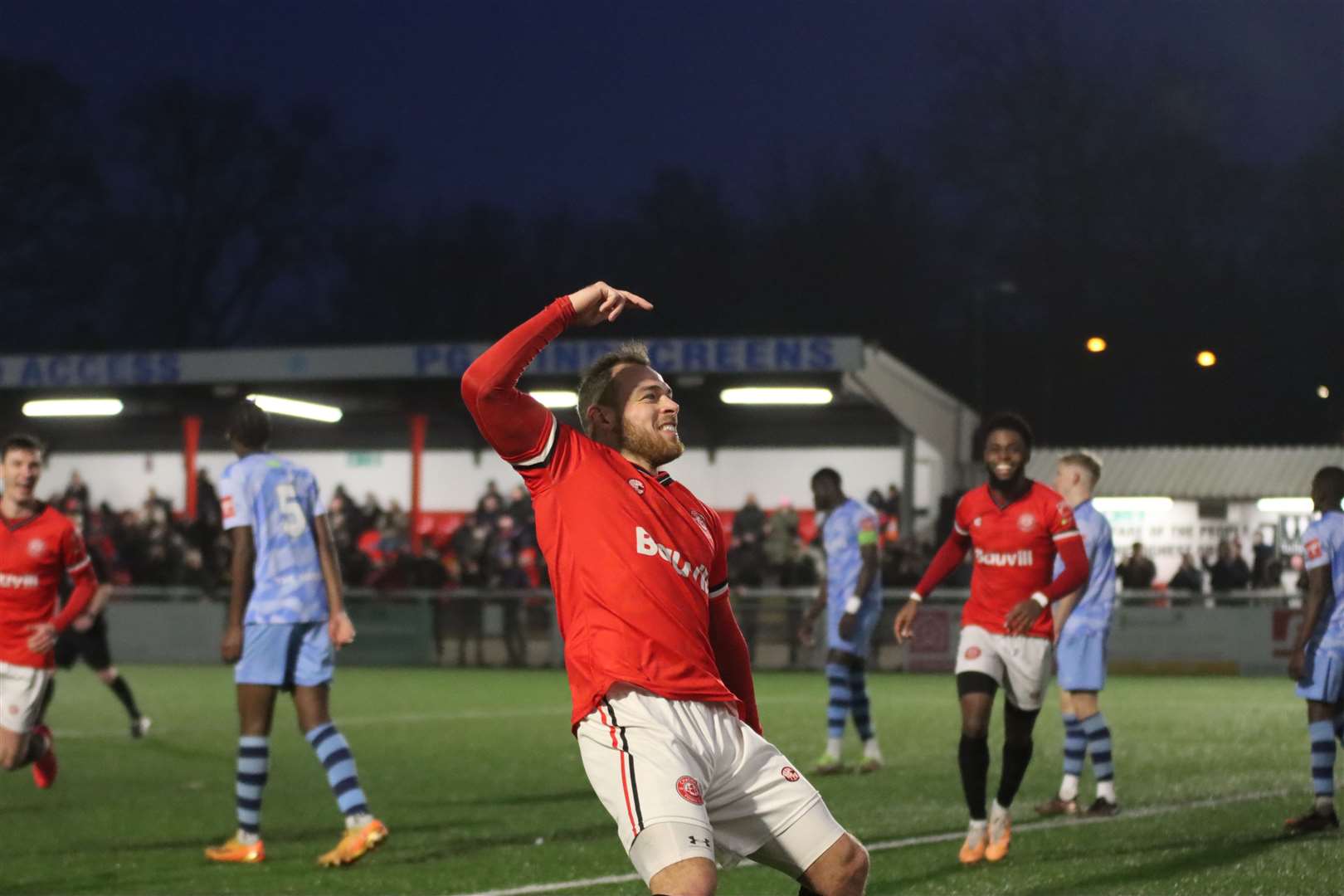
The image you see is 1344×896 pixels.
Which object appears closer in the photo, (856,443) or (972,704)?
(972,704)

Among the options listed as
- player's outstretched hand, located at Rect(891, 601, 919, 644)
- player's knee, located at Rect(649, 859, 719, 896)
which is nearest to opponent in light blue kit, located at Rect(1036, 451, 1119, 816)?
player's outstretched hand, located at Rect(891, 601, 919, 644)

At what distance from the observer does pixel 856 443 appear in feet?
119

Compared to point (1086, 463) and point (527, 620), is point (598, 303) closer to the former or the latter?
point (1086, 463)

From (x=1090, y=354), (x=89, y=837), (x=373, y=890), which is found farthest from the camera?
(x=1090, y=354)

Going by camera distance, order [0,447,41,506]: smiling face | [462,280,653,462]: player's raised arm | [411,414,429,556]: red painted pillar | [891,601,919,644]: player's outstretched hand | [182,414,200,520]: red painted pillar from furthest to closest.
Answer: [182,414,200,520]: red painted pillar
[411,414,429,556]: red painted pillar
[0,447,41,506]: smiling face
[891,601,919,644]: player's outstretched hand
[462,280,653,462]: player's raised arm

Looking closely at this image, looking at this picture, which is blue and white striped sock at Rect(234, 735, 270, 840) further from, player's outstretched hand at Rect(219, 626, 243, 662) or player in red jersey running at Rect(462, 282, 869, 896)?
player in red jersey running at Rect(462, 282, 869, 896)

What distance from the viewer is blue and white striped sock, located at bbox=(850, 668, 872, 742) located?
13.7 metres

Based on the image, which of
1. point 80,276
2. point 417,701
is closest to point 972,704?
point 417,701

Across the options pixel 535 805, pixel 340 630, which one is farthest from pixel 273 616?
pixel 535 805

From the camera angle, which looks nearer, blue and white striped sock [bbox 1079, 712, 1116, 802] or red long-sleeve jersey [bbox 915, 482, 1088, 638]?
red long-sleeve jersey [bbox 915, 482, 1088, 638]

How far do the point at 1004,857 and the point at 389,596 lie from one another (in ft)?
64.1

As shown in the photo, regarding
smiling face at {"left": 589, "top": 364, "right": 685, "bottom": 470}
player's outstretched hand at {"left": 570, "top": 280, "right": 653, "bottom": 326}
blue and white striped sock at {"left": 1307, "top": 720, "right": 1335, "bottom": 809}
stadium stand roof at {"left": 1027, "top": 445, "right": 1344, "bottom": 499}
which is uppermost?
stadium stand roof at {"left": 1027, "top": 445, "right": 1344, "bottom": 499}

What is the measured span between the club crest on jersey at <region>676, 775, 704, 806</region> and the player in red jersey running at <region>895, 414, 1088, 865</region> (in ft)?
14.2

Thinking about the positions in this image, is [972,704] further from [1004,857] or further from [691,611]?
[691,611]
